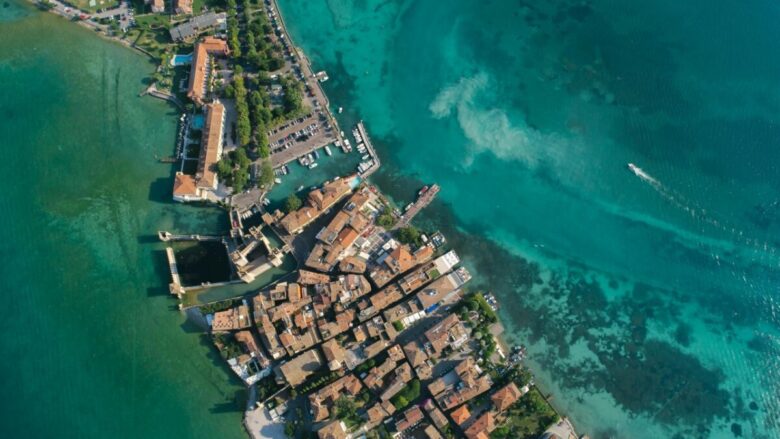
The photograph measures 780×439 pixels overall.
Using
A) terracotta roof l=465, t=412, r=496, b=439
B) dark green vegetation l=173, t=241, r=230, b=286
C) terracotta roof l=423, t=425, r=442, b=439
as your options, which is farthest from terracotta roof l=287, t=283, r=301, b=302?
terracotta roof l=465, t=412, r=496, b=439

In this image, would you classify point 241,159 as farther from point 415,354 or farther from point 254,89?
point 415,354

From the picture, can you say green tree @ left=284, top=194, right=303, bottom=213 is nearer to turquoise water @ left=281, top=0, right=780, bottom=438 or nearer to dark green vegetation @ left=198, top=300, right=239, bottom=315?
turquoise water @ left=281, top=0, right=780, bottom=438

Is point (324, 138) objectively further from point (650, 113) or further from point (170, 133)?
point (650, 113)

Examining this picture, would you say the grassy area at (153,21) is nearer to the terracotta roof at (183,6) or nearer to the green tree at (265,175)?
the terracotta roof at (183,6)

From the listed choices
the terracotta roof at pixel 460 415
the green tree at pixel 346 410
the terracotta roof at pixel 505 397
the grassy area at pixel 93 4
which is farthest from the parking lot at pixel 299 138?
the terracotta roof at pixel 505 397

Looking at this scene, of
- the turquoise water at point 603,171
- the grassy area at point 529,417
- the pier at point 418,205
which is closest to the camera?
the grassy area at point 529,417

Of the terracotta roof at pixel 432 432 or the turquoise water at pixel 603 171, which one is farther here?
the turquoise water at pixel 603 171

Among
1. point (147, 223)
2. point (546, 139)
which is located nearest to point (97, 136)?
point (147, 223)
